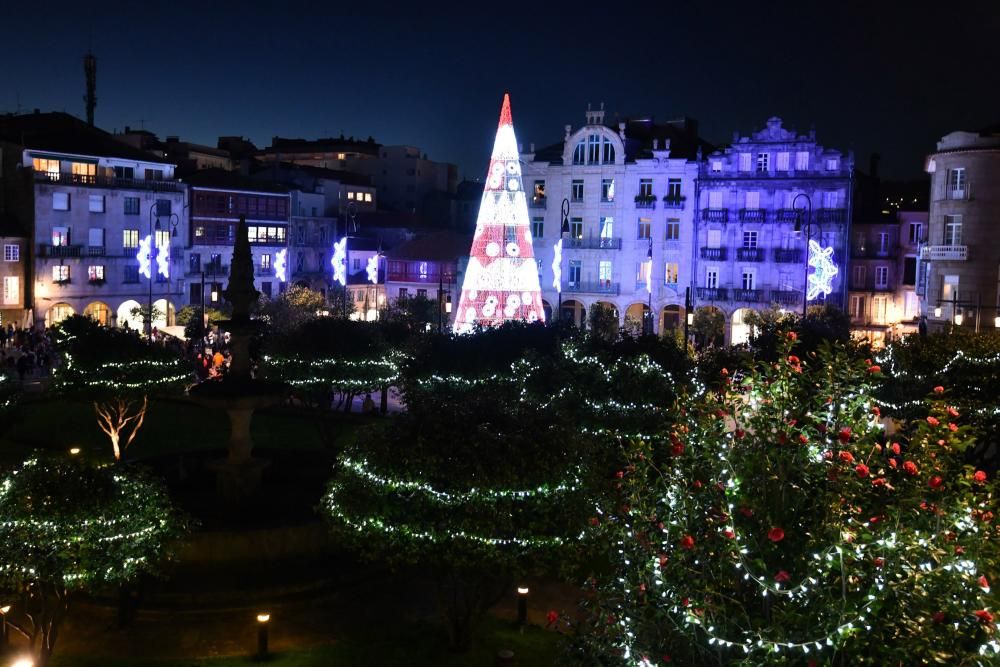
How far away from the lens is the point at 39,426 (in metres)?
33.1

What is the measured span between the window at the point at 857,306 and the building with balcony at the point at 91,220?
42041mm

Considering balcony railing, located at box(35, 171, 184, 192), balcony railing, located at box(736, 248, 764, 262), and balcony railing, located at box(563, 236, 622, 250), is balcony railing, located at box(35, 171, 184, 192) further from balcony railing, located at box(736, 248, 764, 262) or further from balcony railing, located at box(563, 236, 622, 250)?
balcony railing, located at box(736, 248, 764, 262)

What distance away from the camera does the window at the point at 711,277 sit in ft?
209

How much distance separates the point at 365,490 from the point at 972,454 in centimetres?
1826

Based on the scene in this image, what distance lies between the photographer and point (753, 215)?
6241 centimetres

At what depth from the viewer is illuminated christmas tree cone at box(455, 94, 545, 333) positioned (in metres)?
45.2

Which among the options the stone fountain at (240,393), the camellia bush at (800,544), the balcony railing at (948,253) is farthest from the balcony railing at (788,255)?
the camellia bush at (800,544)

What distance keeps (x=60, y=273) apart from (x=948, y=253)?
4830 cm

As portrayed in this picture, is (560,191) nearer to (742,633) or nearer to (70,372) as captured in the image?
(70,372)

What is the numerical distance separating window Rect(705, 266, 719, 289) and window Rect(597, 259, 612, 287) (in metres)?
6.21

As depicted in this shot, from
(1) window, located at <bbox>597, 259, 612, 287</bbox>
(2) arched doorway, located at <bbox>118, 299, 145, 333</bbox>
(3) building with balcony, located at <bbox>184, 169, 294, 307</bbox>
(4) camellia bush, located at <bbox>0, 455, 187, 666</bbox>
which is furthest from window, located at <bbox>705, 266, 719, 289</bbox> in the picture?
(4) camellia bush, located at <bbox>0, 455, 187, 666</bbox>

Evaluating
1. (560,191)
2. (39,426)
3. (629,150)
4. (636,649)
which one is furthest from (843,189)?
(636,649)

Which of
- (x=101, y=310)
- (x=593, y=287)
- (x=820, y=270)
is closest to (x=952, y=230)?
(x=820, y=270)

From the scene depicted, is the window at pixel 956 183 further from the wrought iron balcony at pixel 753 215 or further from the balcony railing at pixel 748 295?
the balcony railing at pixel 748 295
